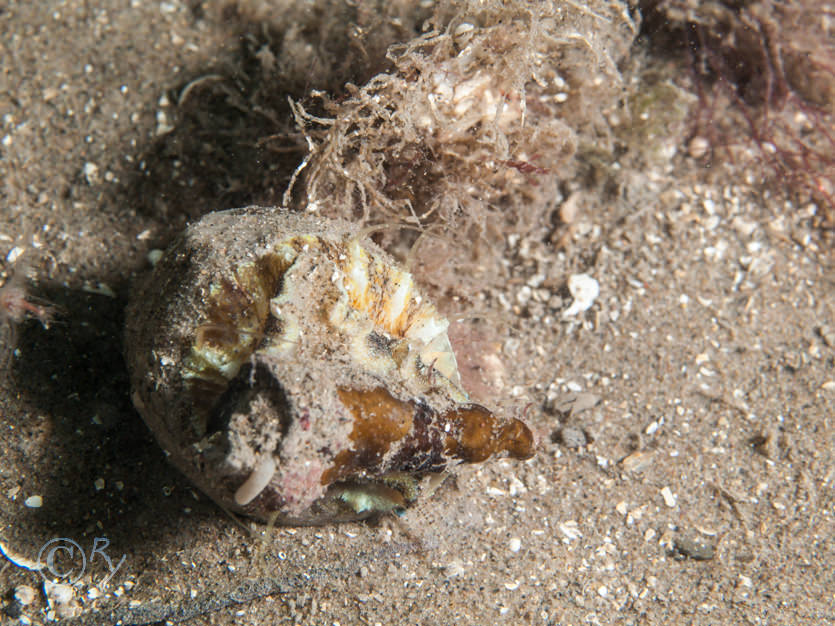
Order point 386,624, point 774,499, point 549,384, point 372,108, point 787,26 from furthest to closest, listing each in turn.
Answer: point 787,26, point 549,384, point 774,499, point 372,108, point 386,624

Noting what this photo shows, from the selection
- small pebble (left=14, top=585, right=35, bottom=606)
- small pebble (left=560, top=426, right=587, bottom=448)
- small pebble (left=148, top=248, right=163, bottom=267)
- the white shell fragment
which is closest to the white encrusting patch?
small pebble (left=14, top=585, right=35, bottom=606)

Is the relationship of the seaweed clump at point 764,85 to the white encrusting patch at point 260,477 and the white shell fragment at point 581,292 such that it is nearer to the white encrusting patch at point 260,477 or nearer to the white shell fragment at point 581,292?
the white shell fragment at point 581,292

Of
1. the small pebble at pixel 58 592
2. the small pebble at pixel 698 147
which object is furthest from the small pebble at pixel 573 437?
the small pebble at pixel 58 592

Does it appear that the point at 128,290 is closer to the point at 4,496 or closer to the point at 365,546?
the point at 4,496

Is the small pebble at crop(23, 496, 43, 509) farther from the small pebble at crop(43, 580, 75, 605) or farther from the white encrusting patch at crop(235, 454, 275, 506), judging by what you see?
the white encrusting patch at crop(235, 454, 275, 506)

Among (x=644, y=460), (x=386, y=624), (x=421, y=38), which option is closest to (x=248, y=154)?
(x=421, y=38)

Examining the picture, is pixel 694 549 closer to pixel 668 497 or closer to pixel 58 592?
pixel 668 497
